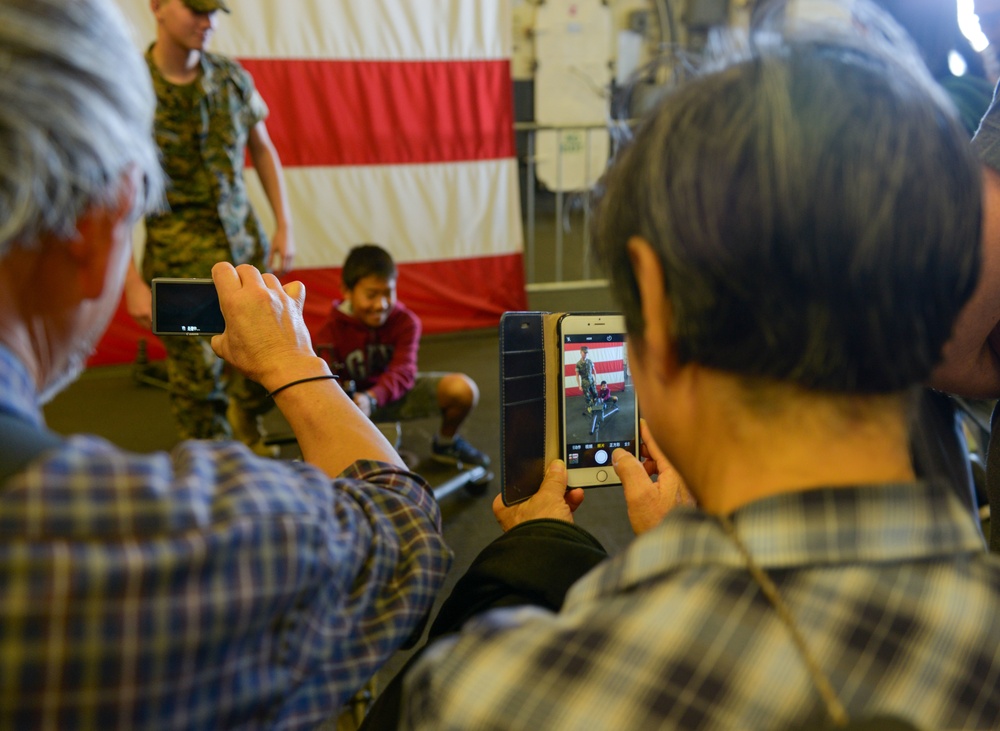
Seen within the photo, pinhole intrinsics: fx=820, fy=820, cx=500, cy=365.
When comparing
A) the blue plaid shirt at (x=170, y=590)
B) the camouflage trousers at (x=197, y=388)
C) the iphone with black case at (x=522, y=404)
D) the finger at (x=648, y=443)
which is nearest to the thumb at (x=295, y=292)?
the iphone with black case at (x=522, y=404)

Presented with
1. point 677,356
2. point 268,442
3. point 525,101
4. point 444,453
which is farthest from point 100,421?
point 525,101

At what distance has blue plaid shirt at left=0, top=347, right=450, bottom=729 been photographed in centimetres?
46

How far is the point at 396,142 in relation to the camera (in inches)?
154

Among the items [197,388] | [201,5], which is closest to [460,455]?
[197,388]

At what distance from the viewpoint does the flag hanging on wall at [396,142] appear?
11.9ft

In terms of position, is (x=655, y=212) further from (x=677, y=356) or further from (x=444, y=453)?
(x=444, y=453)

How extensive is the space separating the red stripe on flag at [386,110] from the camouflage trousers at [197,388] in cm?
146

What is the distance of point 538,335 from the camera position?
1012 millimetres

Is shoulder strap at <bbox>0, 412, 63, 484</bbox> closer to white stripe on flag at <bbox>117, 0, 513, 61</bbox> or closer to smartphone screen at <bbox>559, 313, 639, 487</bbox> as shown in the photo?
smartphone screen at <bbox>559, 313, 639, 487</bbox>

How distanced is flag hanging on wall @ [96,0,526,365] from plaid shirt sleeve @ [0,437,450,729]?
3247 millimetres

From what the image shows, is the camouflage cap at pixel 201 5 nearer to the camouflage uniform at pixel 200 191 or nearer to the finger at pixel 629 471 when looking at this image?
the camouflage uniform at pixel 200 191

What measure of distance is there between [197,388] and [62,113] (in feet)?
6.71

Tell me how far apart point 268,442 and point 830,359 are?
2.37 m

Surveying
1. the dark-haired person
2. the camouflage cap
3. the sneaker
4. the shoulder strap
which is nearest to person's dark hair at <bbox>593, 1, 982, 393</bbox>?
the dark-haired person
